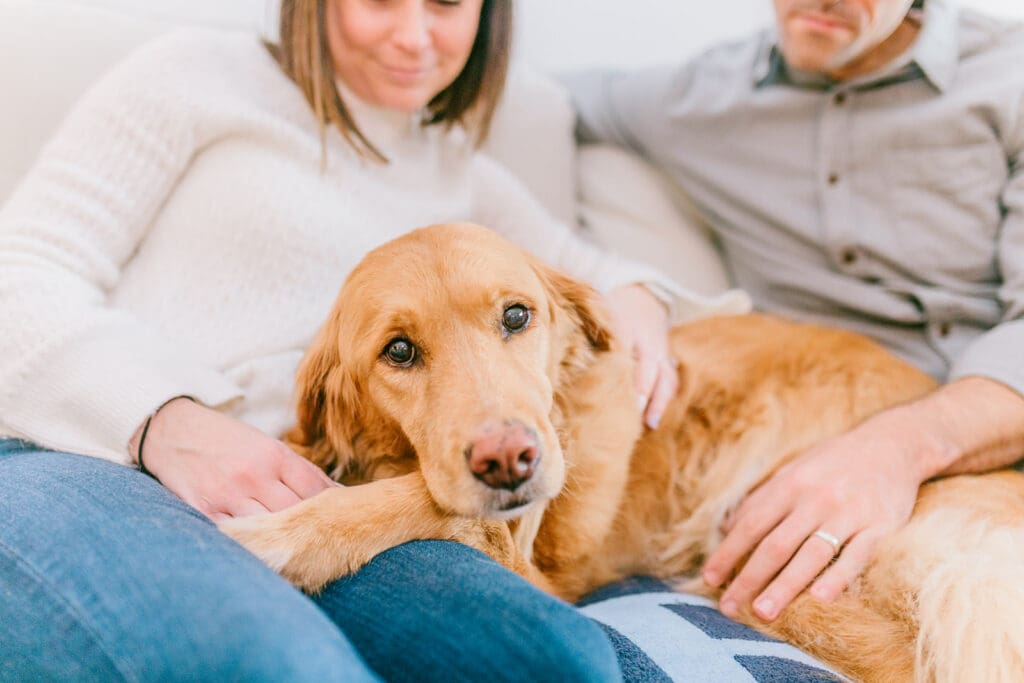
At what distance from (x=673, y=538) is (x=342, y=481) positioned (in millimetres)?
742

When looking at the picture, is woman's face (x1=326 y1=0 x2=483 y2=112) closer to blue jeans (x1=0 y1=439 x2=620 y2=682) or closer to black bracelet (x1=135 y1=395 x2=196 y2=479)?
black bracelet (x1=135 y1=395 x2=196 y2=479)

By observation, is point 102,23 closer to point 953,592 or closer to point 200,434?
point 200,434

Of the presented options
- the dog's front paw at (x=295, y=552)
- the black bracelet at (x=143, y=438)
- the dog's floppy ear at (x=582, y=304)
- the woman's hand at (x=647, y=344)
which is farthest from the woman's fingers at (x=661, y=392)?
the black bracelet at (x=143, y=438)

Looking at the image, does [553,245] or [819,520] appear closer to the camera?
[819,520]

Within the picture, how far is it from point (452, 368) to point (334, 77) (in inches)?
31.2

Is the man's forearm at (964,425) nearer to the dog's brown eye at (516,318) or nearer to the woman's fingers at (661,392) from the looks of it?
the woman's fingers at (661,392)

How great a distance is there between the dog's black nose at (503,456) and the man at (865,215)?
1.90 feet

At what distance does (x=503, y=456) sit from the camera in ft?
3.53

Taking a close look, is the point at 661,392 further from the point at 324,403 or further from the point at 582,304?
the point at 324,403

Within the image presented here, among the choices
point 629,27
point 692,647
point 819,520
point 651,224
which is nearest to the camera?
point 692,647

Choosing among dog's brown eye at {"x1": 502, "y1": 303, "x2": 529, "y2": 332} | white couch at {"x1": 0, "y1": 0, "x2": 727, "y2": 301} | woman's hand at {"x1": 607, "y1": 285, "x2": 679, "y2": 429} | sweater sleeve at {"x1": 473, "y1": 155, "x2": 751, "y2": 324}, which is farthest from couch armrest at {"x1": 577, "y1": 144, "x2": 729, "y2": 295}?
dog's brown eye at {"x1": 502, "y1": 303, "x2": 529, "y2": 332}

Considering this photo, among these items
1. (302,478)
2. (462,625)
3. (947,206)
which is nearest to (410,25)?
(302,478)

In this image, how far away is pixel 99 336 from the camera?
1.29m

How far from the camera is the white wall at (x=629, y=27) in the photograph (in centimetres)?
265
